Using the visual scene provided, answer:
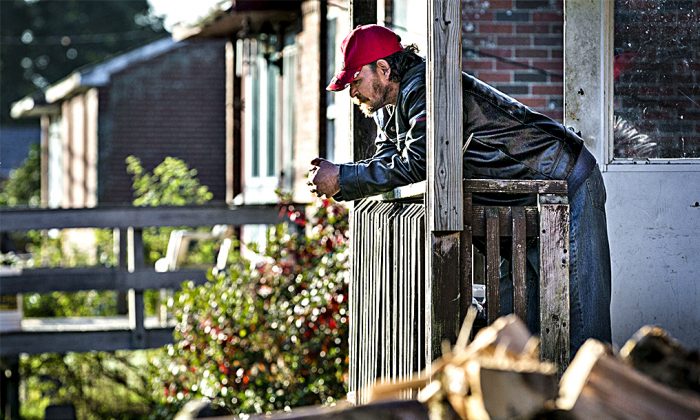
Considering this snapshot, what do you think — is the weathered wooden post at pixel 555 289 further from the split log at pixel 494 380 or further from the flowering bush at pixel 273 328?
the flowering bush at pixel 273 328

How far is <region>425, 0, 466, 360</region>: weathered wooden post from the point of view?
4812 mm

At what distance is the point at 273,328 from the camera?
8.38m

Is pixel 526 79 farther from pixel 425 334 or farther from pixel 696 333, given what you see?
pixel 425 334

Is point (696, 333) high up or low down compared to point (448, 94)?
down

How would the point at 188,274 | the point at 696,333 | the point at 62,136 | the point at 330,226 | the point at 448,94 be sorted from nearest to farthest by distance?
the point at 448,94, the point at 696,333, the point at 330,226, the point at 188,274, the point at 62,136

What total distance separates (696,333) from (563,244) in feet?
5.90

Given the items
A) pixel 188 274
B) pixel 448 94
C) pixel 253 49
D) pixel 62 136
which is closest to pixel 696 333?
pixel 448 94

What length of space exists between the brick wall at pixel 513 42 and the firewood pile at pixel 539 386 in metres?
4.37

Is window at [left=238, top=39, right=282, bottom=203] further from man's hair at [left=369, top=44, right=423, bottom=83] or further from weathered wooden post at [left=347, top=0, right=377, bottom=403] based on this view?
man's hair at [left=369, top=44, right=423, bottom=83]

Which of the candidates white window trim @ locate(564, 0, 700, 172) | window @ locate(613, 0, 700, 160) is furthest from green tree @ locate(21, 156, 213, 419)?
window @ locate(613, 0, 700, 160)

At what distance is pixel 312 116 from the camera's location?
39.0 ft

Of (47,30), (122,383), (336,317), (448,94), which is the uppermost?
(47,30)

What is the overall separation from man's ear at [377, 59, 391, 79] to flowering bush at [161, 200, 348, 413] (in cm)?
280

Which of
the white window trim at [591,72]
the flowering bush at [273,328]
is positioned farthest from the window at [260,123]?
the white window trim at [591,72]
